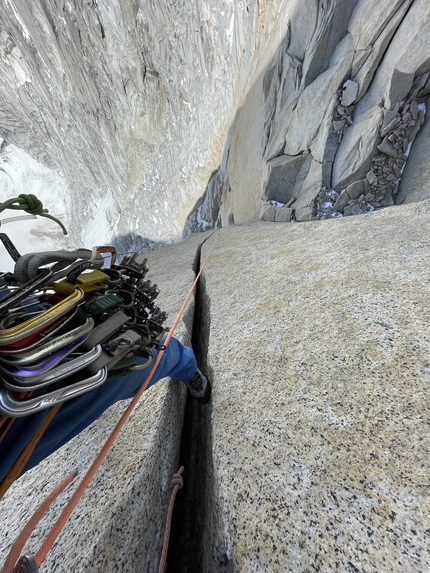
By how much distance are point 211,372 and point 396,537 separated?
130 centimetres

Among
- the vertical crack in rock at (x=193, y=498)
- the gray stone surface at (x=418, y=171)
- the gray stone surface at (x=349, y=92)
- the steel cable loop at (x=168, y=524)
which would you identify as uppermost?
the gray stone surface at (x=349, y=92)

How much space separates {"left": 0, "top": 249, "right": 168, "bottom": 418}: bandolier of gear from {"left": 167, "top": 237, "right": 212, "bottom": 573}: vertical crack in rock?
76 cm

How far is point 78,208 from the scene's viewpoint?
25.4m

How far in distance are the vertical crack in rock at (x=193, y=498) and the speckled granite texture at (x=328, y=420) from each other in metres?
0.12

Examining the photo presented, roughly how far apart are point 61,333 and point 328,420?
131cm

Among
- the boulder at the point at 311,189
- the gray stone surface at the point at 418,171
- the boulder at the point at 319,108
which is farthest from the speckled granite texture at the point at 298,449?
the boulder at the point at 319,108

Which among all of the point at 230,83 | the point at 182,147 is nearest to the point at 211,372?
the point at 230,83

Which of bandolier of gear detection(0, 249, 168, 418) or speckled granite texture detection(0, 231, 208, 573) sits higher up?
bandolier of gear detection(0, 249, 168, 418)

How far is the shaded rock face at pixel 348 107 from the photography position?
472 centimetres

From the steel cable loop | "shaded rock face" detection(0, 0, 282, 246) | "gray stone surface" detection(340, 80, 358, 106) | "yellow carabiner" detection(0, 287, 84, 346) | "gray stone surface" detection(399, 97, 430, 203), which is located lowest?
the steel cable loop

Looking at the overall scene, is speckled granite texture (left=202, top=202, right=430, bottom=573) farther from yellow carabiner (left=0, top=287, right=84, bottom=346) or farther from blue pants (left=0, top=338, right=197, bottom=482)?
Answer: yellow carabiner (left=0, top=287, right=84, bottom=346)

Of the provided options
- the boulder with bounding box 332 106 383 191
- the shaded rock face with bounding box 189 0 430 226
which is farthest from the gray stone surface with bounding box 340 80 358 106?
the boulder with bounding box 332 106 383 191

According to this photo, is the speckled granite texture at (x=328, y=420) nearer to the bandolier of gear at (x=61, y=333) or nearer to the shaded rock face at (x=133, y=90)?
the bandolier of gear at (x=61, y=333)

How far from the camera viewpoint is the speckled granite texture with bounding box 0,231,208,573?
1.15 metres
